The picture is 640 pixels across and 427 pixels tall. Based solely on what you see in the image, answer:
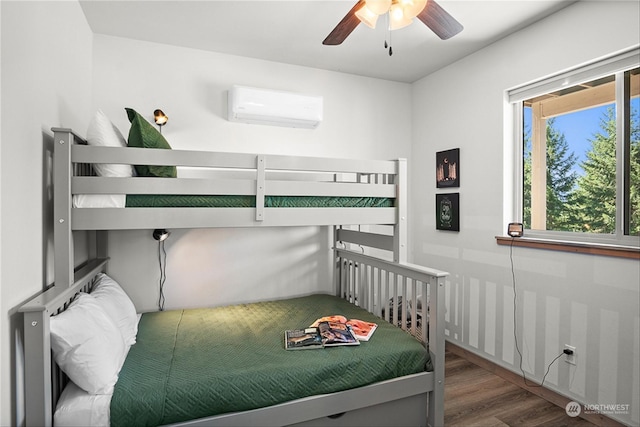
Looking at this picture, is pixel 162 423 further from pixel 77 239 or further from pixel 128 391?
pixel 77 239

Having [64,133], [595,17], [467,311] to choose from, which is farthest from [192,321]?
[595,17]

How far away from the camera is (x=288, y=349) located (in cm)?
190

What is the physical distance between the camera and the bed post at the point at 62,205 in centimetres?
161

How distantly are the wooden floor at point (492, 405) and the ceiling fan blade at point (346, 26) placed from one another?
2.29 meters

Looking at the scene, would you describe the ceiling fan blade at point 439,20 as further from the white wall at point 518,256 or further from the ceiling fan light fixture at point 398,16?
the white wall at point 518,256

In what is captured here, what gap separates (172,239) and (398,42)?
7.44 ft

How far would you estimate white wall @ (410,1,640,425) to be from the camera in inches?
79.7

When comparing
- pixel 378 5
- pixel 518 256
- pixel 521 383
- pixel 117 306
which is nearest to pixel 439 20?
pixel 378 5

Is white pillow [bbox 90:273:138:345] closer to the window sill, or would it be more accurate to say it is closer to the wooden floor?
the wooden floor

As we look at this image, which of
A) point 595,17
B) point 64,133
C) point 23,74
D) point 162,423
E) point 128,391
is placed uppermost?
point 595,17

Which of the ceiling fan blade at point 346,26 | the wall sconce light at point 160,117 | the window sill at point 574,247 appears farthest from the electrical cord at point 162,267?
the window sill at point 574,247

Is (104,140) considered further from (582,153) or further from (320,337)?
(582,153)

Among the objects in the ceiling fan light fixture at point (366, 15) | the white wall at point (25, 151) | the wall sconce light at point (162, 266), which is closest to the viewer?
the white wall at point (25, 151)

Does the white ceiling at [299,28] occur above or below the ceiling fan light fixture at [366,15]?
above
